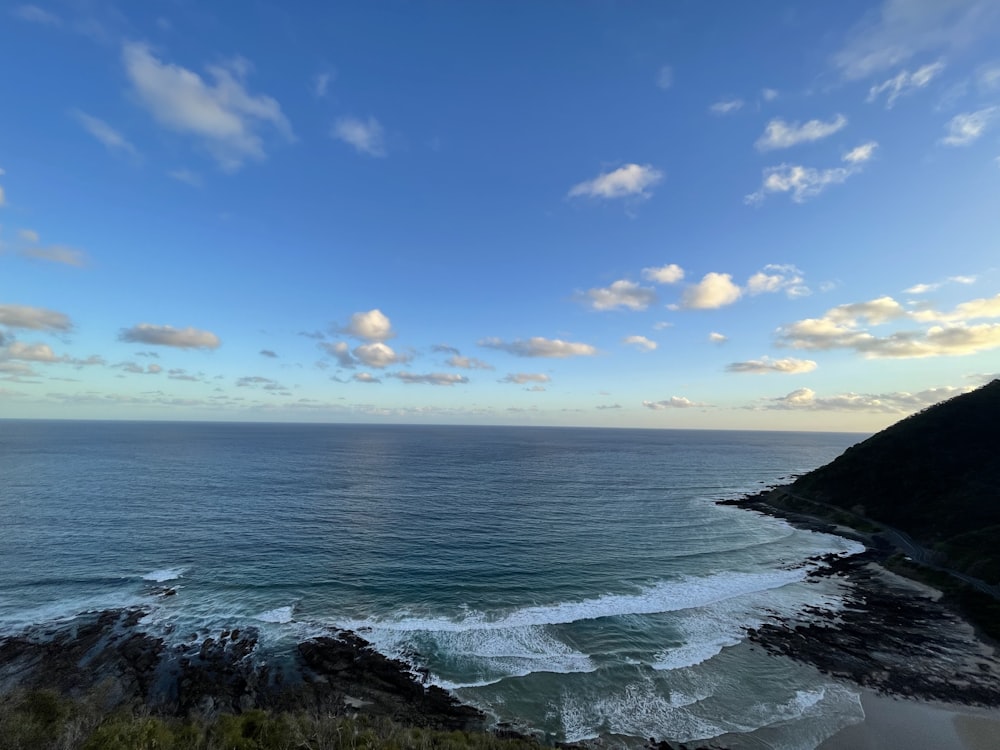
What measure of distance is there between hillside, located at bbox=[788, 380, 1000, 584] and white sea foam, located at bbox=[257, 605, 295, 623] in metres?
71.3

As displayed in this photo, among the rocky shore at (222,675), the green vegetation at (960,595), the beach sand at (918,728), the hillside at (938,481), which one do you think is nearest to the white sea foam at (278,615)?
the rocky shore at (222,675)

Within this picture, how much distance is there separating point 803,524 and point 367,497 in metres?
80.7

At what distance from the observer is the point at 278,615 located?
132 ft

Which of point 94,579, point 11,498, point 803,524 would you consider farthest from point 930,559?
point 11,498

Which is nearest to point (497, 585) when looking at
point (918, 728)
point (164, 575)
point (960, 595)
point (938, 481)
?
point (918, 728)

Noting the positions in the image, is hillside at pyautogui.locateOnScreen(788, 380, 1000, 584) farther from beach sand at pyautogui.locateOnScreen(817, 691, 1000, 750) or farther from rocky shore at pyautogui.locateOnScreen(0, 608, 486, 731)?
rocky shore at pyautogui.locateOnScreen(0, 608, 486, 731)

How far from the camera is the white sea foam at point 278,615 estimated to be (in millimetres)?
39344

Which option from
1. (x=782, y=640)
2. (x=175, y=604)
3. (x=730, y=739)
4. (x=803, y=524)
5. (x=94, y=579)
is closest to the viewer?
(x=730, y=739)

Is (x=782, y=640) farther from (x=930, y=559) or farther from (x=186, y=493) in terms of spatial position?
(x=186, y=493)

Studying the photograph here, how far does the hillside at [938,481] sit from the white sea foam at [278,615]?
7134 centimetres

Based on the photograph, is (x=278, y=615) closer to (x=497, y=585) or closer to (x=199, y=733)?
(x=199, y=733)

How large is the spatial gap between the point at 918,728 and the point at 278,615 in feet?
151

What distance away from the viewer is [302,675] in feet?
104

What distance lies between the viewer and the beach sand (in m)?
26.1
